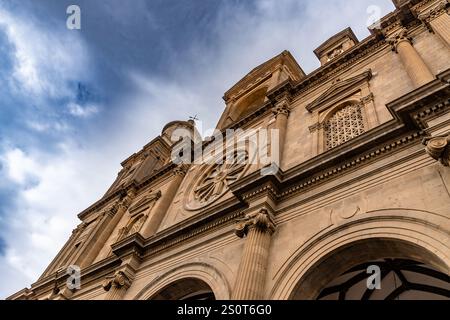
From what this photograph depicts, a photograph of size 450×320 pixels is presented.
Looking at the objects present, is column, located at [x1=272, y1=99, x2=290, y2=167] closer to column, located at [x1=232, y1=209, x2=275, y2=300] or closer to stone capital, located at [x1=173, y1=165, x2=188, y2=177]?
column, located at [x1=232, y1=209, x2=275, y2=300]

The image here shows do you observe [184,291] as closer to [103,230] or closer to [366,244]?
[366,244]

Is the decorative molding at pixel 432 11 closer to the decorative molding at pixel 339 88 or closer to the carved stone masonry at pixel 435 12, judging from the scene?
the carved stone masonry at pixel 435 12

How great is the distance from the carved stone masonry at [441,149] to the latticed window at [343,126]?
13.7ft

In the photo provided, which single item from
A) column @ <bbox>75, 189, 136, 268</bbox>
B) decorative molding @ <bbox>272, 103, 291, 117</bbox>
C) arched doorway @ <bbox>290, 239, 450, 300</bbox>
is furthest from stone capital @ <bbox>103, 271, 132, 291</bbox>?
decorative molding @ <bbox>272, 103, 291, 117</bbox>

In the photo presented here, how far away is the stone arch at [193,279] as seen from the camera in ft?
31.1

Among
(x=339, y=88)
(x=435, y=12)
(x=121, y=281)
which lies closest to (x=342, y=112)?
(x=339, y=88)

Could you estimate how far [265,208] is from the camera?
9.90 m

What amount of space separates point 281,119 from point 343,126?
10.2 feet

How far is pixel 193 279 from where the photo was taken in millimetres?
10945

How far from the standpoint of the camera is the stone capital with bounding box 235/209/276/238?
31.0ft
